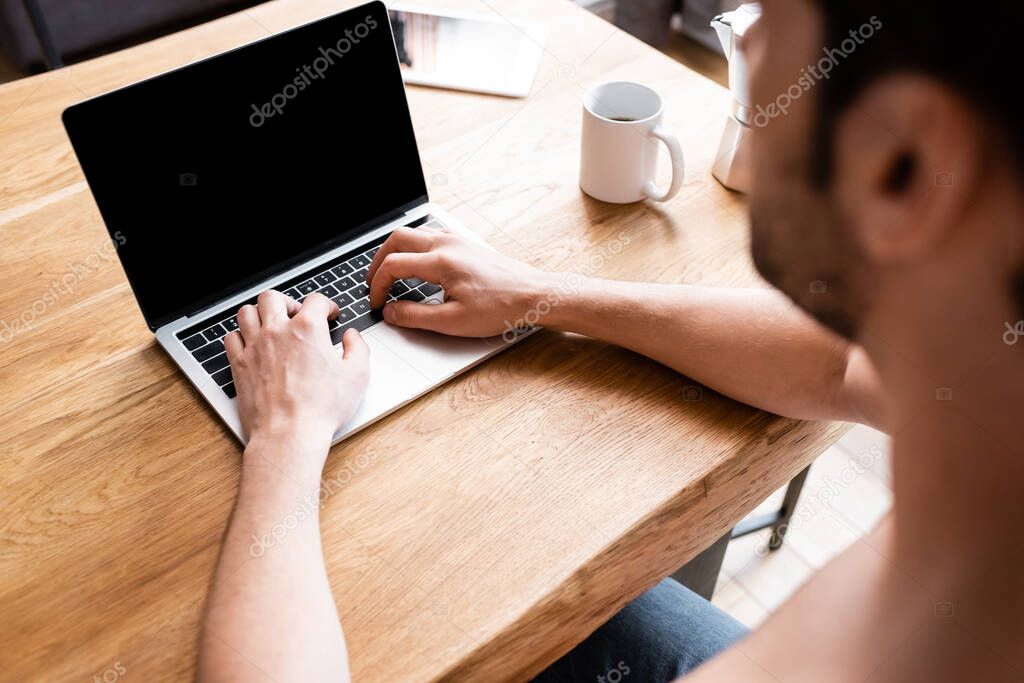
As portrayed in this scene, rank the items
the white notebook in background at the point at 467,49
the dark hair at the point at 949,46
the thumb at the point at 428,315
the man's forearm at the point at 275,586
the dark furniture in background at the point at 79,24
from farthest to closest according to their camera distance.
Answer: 1. the dark furniture in background at the point at 79,24
2. the white notebook in background at the point at 467,49
3. the thumb at the point at 428,315
4. the man's forearm at the point at 275,586
5. the dark hair at the point at 949,46

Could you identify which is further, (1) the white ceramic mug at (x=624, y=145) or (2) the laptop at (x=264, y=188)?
(1) the white ceramic mug at (x=624, y=145)

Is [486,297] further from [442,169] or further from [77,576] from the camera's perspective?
[77,576]

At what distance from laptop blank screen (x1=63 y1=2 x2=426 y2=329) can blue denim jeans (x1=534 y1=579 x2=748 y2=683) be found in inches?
21.9

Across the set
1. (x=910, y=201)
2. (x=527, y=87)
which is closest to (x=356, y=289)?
(x=527, y=87)

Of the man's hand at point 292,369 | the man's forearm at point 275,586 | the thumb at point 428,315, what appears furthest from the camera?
the thumb at point 428,315

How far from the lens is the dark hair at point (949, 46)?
1.26ft

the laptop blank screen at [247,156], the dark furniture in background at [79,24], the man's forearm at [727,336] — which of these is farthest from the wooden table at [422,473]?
the dark furniture in background at [79,24]

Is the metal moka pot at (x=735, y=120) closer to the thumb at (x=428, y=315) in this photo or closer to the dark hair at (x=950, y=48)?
the thumb at (x=428, y=315)

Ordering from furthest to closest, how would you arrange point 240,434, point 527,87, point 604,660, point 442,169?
point 527,87 → point 442,169 → point 604,660 → point 240,434

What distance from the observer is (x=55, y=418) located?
0.87m

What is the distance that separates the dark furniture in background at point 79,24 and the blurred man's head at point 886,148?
8.44 ft

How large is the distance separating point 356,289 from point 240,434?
0.23 m

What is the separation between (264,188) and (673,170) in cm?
48

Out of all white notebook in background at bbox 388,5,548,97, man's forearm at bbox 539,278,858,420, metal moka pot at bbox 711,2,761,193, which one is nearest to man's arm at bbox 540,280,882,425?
man's forearm at bbox 539,278,858,420
